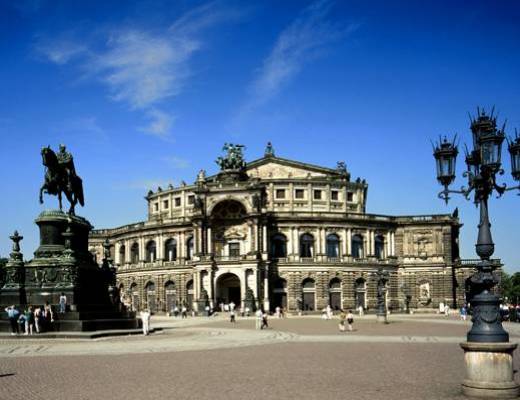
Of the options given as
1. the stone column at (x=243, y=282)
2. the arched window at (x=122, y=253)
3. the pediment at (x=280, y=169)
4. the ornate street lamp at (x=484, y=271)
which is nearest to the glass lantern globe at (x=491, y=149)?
the ornate street lamp at (x=484, y=271)

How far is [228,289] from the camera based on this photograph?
8338 cm

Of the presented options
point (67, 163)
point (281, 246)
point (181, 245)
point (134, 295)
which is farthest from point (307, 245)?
point (67, 163)

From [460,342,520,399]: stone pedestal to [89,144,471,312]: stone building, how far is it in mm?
63262

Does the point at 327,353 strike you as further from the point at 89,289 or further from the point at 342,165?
the point at 342,165

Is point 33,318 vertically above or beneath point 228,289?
above

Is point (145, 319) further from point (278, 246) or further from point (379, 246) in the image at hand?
point (379, 246)

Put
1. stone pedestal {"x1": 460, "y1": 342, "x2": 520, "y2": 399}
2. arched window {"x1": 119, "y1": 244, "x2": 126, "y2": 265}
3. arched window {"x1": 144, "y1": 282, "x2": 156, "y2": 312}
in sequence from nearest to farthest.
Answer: stone pedestal {"x1": 460, "y1": 342, "x2": 520, "y2": 399}, arched window {"x1": 144, "y1": 282, "x2": 156, "y2": 312}, arched window {"x1": 119, "y1": 244, "x2": 126, "y2": 265}

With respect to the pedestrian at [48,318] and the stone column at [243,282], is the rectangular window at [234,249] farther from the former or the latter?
the pedestrian at [48,318]

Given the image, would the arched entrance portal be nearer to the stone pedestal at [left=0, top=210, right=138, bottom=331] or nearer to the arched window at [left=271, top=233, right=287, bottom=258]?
the arched window at [left=271, top=233, right=287, bottom=258]

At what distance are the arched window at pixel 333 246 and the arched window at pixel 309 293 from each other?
472 cm

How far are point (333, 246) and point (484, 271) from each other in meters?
69.8

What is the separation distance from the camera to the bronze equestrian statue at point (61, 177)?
34781 mm

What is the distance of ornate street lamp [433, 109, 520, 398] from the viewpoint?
44.7ft

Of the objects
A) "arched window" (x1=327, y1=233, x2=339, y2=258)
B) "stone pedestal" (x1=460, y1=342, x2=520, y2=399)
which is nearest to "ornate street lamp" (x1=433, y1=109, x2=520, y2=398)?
"stone pedestal" (x1=460, y1=342, x2=520, y2=399)
